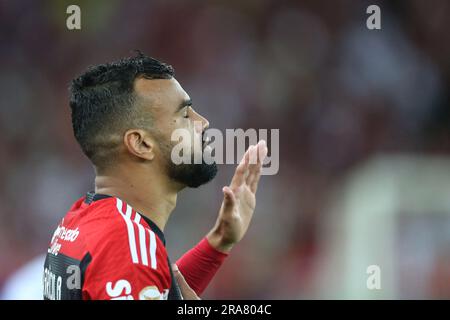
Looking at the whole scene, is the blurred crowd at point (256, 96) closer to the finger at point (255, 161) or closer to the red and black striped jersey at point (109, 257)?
the finger at point (255, 161)

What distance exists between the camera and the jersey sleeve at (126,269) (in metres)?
2.26

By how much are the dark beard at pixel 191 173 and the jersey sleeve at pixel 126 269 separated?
462mm

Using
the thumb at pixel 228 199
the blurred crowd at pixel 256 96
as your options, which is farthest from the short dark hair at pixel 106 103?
the blurred crowd at pixel 256 96

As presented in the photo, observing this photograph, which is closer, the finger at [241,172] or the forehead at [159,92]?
the forehead at [159,92]

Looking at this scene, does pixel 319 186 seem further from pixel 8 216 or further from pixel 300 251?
pixel 8 216

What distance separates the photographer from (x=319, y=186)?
7387 mm

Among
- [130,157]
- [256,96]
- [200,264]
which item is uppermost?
[256,96]

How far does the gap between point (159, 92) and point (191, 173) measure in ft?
1.16

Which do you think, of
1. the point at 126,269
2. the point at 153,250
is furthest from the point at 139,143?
the point at 126,269

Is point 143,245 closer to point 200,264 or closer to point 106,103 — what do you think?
point 106,103

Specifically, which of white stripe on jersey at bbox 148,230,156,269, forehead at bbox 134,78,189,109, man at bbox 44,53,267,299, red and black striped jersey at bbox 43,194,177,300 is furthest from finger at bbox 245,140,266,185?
white stripe on jersey at bbox 148,230,156,269

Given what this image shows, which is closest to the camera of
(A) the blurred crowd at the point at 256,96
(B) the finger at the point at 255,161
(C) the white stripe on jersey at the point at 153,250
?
(C) the white stripe on jersey at the point at 153,250

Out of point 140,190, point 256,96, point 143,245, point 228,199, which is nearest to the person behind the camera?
point 143,245

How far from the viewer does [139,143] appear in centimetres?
278
